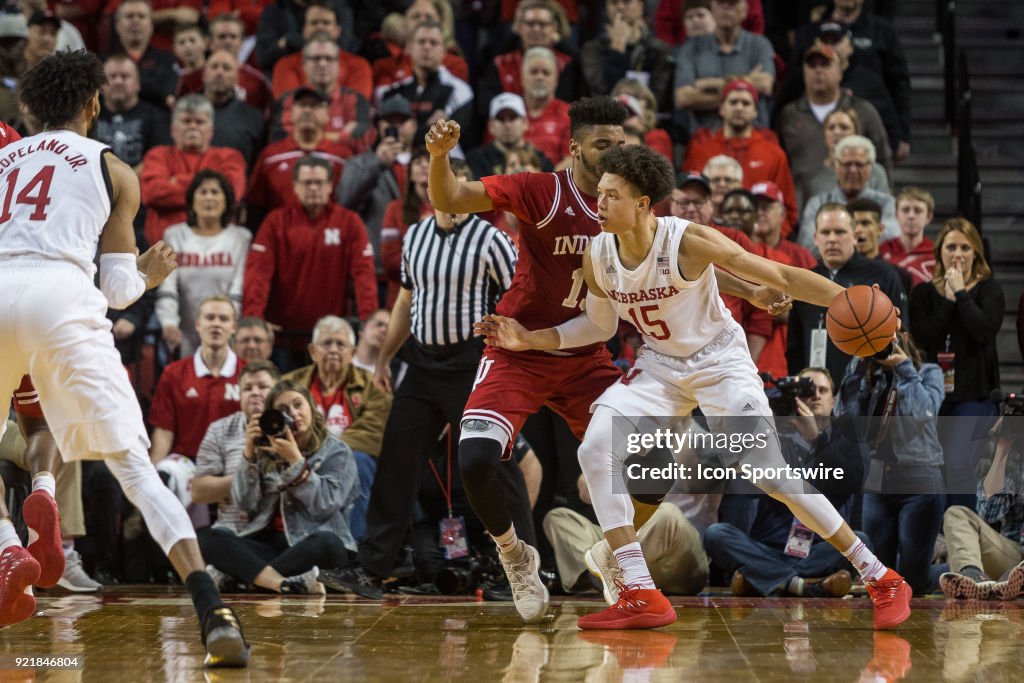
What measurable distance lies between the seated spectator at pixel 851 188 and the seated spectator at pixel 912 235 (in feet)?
0.57

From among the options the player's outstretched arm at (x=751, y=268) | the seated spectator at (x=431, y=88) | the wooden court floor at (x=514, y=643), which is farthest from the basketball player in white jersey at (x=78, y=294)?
the seated spectator at (x=431, y=88)

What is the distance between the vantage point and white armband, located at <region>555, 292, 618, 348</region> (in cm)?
599

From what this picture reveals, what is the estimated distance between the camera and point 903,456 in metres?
7.42

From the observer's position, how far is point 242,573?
7.64m

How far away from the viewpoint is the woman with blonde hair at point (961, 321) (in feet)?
26.0

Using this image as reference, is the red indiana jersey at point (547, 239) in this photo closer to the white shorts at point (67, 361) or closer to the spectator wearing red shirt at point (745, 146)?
the white shorts at point (67, 361)

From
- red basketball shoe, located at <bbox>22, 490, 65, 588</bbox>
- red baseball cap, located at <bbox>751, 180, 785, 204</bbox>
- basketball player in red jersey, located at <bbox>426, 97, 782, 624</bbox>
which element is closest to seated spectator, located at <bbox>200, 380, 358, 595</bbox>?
basketball player in red jersey, located at <bbox>426, 97, 782, 624</bbox>

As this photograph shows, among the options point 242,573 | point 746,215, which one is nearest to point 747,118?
point 746,215

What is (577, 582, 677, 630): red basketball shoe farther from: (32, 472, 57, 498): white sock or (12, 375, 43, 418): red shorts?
(12, 375, 43, 418): red shorts

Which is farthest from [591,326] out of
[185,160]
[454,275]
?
[185,160]

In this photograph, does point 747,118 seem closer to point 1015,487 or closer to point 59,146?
point 1015,487

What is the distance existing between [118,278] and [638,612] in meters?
2.53

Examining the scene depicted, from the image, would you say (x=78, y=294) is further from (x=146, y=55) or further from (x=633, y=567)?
(x=146, y=55)

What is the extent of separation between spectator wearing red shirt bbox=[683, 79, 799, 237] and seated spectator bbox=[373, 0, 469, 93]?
223 cm
